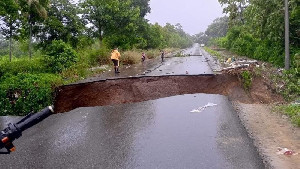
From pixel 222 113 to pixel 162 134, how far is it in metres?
3.19

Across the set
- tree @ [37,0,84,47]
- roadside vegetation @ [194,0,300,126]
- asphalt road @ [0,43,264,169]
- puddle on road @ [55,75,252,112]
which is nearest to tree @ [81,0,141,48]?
tree @ [37,0,84,47]

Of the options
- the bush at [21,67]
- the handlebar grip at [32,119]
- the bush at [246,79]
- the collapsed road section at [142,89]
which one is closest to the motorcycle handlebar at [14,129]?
the handlebar grip at [32,119]

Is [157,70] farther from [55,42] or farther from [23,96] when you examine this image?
[23,96]

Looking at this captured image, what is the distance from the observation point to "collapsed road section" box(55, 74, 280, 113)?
49.5ft

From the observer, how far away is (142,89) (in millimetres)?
16062

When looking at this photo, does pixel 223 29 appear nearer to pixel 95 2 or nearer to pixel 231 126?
pixel 95 2

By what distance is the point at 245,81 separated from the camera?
16.1m

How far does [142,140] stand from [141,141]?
0.29 ft

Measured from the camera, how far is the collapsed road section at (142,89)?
15.1 m

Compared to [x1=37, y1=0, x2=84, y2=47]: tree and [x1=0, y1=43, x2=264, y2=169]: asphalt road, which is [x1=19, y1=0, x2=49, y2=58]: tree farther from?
[x1=0, y1=43, x2=264, y2=169]: asphalt road

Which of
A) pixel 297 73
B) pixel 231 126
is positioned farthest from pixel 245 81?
pixel 231 126

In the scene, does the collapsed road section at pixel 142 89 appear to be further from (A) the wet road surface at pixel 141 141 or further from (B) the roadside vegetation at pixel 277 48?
(A) the wet road surface at pixel 141 141

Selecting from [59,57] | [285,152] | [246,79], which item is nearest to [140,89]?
[246,79]

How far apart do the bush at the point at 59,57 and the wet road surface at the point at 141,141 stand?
7.60 m
